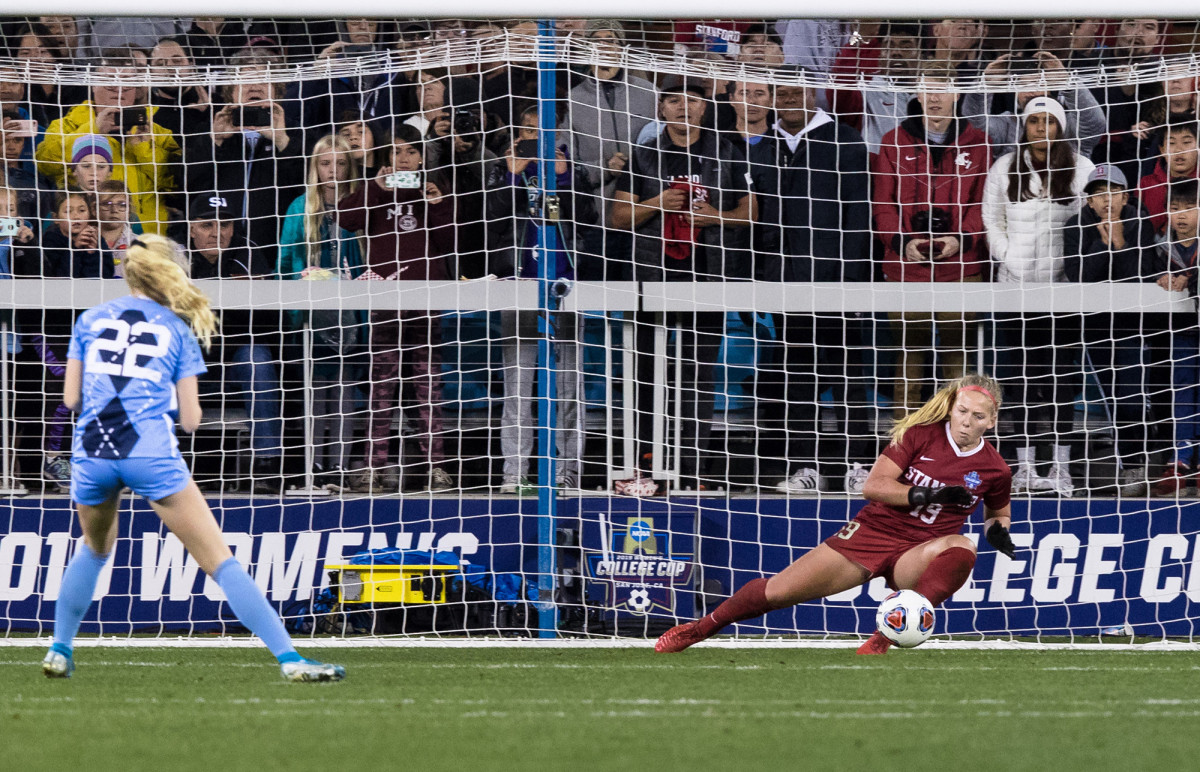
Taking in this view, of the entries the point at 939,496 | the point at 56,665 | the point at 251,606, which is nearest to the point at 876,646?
the point at 939,496

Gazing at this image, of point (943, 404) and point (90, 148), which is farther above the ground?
point (90, 148)

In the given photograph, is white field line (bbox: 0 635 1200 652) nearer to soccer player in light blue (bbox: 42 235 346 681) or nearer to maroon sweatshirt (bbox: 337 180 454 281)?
soccer player in light blue (bbox: 42 235 346 681)

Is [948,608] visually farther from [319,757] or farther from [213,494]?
[319,757]

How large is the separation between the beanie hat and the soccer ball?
546cm

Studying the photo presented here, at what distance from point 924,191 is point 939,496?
3.40 meters

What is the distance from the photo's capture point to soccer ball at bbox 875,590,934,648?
6.25 m

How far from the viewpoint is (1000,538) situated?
6.49 meters

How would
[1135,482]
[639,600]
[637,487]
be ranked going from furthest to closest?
[637,487], [1135,482], [639,600]

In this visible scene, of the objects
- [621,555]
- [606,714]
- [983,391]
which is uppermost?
[983,391]

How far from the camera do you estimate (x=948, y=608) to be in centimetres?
825

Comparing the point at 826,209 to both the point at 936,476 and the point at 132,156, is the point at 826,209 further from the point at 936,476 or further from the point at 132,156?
the point at 132,156

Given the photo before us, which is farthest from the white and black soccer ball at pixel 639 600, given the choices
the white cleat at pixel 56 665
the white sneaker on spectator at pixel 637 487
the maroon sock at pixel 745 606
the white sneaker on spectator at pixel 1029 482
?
the white cleat at pixel 56 665

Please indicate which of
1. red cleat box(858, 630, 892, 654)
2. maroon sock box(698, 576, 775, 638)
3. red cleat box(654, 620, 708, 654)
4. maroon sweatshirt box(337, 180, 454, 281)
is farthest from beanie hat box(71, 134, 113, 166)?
red cleat box(858, 630, 892, 654)

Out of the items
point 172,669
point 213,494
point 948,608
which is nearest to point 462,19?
point 213,494
